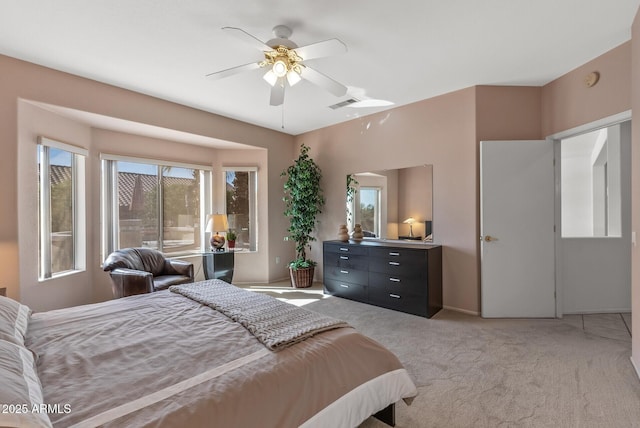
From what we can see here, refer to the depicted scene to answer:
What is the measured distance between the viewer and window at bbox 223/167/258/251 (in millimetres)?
5520

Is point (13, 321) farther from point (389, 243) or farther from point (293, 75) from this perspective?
point (389, 243)

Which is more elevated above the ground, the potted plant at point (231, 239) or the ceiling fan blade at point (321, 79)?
the ceiling fan blade at point (321, 79)

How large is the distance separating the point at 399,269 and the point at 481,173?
152 cm

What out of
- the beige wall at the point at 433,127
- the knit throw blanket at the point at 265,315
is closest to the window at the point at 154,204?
the beige wall at the point at 433,127

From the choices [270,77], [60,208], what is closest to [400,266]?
[270,77]

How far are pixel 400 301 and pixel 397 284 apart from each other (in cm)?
21

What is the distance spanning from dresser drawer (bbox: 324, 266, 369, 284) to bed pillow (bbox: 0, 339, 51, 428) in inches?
136

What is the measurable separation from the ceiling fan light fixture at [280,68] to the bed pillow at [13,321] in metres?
2.36

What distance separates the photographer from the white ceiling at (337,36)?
2225 millimetres

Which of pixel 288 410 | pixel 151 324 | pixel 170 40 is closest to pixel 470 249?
pixel 288 410

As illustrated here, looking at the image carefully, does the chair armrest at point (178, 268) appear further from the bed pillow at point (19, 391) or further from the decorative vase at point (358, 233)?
the bed pillow at point (19, 391)

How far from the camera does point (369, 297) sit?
4.14 meters

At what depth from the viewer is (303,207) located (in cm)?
522

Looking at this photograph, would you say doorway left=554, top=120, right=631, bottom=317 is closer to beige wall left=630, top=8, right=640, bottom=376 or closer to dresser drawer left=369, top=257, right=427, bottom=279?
beige wall left=630, top=8, right=640, bottom=376
